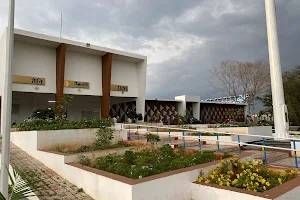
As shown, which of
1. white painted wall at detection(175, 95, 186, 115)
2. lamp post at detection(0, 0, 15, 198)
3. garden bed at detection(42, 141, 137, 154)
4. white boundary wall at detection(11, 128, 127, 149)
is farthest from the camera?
white painted wall at detection(175, 95, 186, 115)

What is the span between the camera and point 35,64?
65.0 ft

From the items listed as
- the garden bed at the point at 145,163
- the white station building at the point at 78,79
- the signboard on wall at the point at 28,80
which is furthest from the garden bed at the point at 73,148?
the signboard on wall at the point at 28,80

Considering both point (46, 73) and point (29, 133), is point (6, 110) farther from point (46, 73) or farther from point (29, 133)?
point (46, 73)

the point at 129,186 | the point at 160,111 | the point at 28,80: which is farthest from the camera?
the point at 160,111

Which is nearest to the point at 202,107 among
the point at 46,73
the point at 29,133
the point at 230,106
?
the point at 230,106

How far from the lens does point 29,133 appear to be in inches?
346

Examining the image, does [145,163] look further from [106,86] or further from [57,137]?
[106,86]

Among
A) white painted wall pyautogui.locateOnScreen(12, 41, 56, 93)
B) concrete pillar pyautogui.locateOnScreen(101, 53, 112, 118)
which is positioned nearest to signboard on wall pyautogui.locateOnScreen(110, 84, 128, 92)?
concrete pillar pyautogui.locateOnScreen(101, 53, 112, 118)

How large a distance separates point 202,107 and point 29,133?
28494 mm

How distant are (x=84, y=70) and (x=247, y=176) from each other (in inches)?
804

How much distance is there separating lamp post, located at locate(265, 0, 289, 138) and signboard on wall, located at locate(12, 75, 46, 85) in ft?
58.5

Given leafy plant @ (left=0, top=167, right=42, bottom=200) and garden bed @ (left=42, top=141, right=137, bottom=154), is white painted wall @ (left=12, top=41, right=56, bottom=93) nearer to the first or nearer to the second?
garden bed @ (left=42, top=141, right=137, bottom=154)

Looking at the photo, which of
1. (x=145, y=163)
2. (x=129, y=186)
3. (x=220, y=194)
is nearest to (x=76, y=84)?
(x=145, y=163)

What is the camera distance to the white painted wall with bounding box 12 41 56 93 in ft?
61.7
